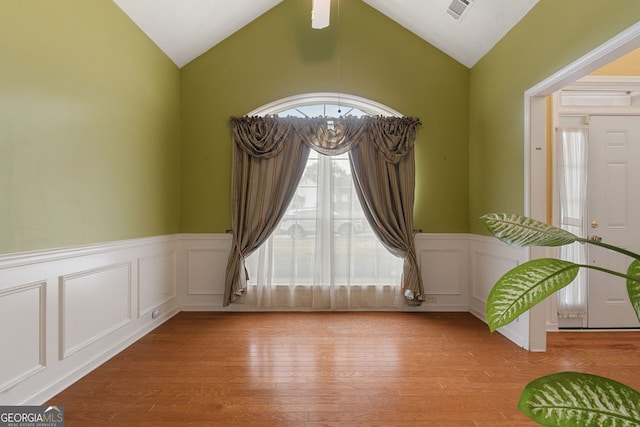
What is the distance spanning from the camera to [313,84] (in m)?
4.08

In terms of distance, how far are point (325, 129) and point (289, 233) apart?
1259 millimetres

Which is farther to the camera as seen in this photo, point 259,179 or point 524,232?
point 259,179

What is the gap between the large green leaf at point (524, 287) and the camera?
58cm

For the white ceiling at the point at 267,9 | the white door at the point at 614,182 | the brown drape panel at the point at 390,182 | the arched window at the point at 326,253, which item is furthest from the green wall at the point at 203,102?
the white door at the point at 614,182

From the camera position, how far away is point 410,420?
6.46 ft

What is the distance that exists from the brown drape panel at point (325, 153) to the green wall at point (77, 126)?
33.7 inches

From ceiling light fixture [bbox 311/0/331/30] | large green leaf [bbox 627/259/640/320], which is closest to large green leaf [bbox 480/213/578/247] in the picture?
large green leaf [bbox 627/259/640/320]

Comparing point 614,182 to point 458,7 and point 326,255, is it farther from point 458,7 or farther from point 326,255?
point 326,255

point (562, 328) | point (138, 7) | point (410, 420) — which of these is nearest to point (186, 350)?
point (410, 420)

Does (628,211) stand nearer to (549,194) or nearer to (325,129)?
(549,194)

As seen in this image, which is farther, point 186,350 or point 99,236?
point 186,350

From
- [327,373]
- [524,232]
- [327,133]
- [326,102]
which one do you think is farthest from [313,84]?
[524,232]

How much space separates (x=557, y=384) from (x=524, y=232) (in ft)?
0.82

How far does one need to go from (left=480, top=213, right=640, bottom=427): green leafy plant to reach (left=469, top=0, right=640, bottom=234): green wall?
7.26 feet
